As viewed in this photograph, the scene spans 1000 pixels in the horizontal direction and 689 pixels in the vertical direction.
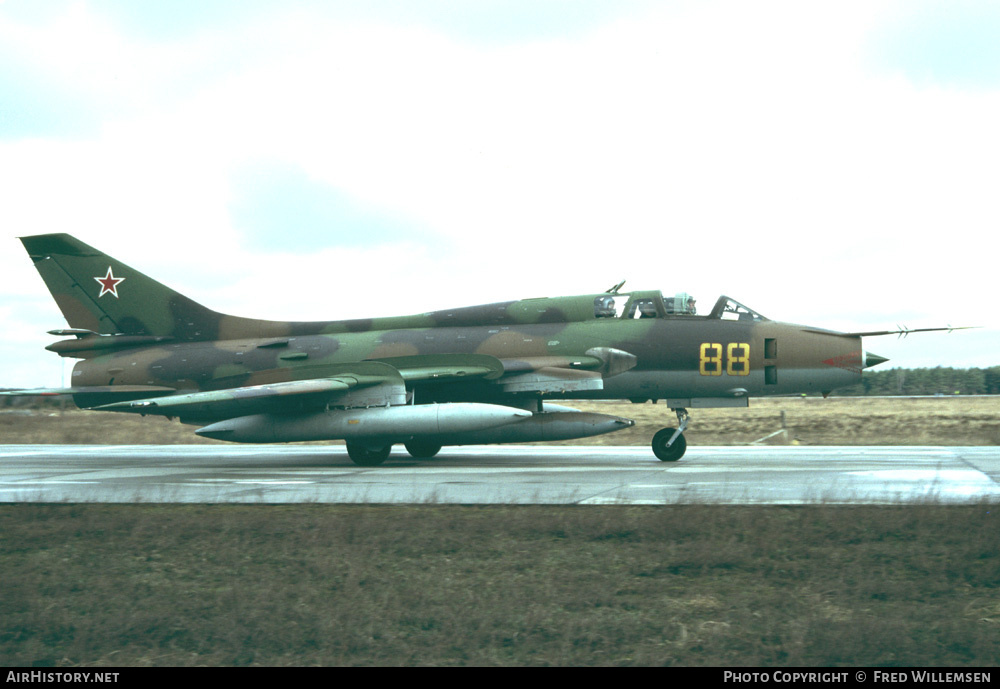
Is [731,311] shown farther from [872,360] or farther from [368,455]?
[368,455]

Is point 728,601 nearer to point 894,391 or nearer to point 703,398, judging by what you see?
point 703,398

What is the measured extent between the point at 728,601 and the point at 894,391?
3126 inches

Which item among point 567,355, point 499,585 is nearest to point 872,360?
point 567,355

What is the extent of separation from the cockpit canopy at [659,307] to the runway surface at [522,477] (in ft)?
9.76

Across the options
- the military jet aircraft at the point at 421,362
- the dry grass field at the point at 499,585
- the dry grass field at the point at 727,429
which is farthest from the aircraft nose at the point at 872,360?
the dry grass field at the point at 727,429

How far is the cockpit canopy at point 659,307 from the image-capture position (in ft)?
58.7

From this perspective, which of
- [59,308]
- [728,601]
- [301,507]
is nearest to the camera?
[728,601]

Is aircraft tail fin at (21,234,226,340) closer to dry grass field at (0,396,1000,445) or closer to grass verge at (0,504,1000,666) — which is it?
dry grass field at (0,396,1000,445)

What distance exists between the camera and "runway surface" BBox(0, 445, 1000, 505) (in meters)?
10.8

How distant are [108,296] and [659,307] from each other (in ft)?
40.3

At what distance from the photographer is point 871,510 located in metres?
8.86

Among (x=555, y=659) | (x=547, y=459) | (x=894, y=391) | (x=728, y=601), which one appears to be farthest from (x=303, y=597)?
(x=894, y=391)

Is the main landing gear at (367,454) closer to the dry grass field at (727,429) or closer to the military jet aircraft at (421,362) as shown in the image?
the military jet aircraft at (421,362)
